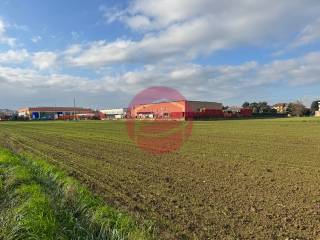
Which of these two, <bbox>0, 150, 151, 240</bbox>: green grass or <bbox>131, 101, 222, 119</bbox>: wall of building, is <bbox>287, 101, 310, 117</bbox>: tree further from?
<bbox>0, 150, 151, 240</bbox>: green grass

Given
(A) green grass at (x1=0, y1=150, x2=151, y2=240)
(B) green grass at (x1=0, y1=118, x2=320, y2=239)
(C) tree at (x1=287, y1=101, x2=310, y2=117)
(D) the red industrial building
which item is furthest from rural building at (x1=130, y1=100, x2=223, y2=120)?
(A) green grass at (x1=0, y1=150, x2=151, y2=240)

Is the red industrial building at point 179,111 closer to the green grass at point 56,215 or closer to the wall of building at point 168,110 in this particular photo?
the wall of building at point 168,110

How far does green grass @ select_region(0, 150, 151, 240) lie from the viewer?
6.02m

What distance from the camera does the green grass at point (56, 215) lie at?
237 inches

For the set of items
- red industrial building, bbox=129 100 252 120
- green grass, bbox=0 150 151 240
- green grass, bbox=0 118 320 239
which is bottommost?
green grass, bbox=0 118 320 239

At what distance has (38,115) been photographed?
164875 millimetres

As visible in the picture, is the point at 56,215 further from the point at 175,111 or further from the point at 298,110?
the point at 298,110

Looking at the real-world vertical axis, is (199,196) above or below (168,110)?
below

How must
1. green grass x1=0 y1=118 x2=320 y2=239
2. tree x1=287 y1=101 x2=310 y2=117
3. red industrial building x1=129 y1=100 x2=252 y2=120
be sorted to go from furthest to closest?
tree x1=287 y1=101 x2=310 y2=117 < red industrial building x1=129 y1=100 x2=252 y2=120 < green grass x1=0 y1=118 x2=320 y2=239

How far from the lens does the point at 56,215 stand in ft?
23.0

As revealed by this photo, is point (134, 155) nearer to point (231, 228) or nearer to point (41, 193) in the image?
point (41, 193)

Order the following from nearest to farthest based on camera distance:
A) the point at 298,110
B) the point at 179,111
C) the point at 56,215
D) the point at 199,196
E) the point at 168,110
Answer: the point at 56,215
the point at 199,196
the point at 179,111
the point at 168,110
the point at 298,110

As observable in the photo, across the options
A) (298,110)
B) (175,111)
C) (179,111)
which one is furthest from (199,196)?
(298,110)

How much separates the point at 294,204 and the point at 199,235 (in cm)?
306
